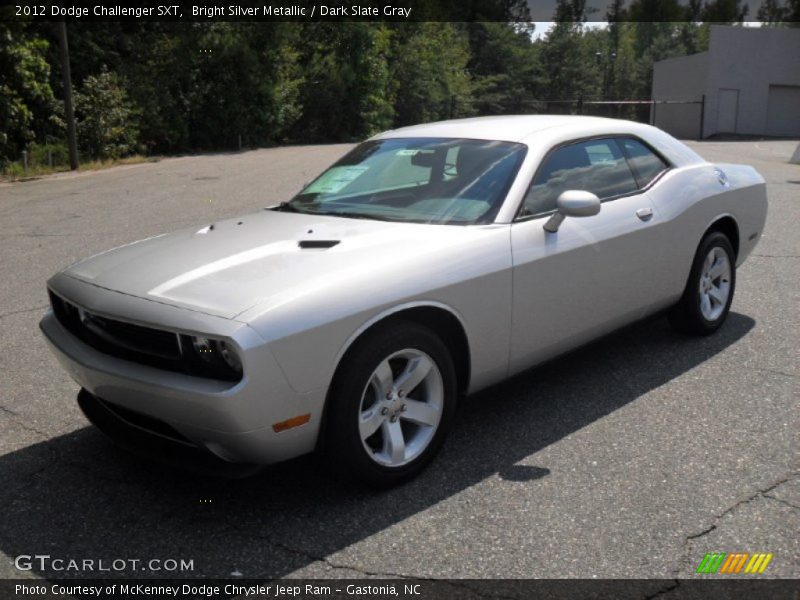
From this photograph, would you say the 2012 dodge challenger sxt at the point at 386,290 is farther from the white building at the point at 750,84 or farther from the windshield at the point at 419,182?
the white building at the point at 750,84

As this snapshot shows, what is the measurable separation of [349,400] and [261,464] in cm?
42

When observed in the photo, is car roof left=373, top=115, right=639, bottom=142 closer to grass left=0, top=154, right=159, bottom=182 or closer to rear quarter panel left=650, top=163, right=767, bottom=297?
rear quarter panel left=650, top=163, right=767, bottom=297

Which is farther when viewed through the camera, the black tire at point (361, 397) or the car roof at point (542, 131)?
the car roof at point (542, 131)

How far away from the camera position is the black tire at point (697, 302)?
17.7 ft

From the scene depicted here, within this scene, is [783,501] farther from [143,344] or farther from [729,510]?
[143,344]

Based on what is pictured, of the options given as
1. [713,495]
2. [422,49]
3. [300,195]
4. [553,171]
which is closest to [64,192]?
[300,195]

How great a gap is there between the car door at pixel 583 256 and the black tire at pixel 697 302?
19.2 inches

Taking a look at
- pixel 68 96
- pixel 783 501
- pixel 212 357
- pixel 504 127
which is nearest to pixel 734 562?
pixel 783 501

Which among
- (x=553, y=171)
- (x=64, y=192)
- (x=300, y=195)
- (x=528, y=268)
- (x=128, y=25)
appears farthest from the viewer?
(x=128, y=25)

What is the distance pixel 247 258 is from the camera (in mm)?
3660

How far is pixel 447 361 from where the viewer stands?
12.1ft

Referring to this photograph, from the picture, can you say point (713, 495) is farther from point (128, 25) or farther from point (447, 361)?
point (128, 25)

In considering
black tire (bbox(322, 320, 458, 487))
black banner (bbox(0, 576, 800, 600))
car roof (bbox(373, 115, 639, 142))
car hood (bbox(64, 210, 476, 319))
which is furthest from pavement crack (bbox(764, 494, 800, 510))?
car roof (bbox(373, 115, 639, 142))

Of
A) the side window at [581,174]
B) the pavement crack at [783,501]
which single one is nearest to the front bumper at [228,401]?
the side window at [581,174]
